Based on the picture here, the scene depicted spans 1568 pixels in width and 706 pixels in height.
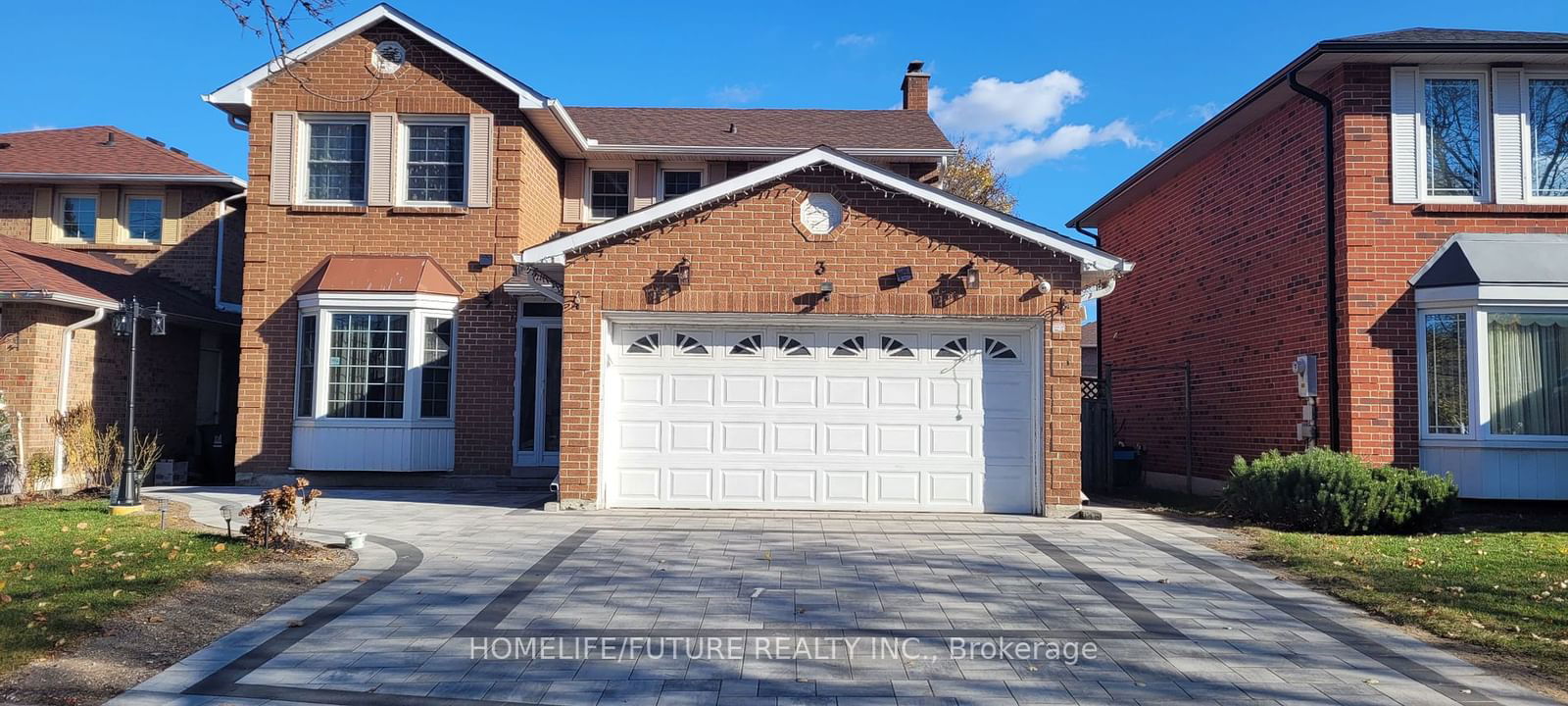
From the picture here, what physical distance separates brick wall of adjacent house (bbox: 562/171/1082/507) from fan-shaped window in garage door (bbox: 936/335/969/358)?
45 cm

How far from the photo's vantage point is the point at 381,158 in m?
15.0

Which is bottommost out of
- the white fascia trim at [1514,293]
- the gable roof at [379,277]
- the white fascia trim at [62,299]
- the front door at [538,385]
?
the front door at [538,385]

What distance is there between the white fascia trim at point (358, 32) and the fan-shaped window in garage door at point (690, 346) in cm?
510

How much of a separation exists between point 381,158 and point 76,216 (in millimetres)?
7261

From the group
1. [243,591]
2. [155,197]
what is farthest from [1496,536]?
[155,197]

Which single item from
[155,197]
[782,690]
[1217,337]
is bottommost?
[782,690]

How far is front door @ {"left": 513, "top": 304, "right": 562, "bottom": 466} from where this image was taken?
15.0 metres

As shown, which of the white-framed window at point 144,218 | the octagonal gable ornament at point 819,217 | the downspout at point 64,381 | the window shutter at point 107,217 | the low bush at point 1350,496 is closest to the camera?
the low bush at point 1350,496

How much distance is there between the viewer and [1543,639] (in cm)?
622

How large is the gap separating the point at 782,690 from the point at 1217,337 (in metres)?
12.5

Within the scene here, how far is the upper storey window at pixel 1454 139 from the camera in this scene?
1222 cm

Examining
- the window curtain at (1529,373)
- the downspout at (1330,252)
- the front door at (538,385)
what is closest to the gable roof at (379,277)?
the front door at (538,385)

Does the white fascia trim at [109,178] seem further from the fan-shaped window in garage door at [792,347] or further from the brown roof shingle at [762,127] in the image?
the fan-shaped window in garage door at [792,347]

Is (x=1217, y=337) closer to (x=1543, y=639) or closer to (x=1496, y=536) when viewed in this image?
(x=1496, y=536)
